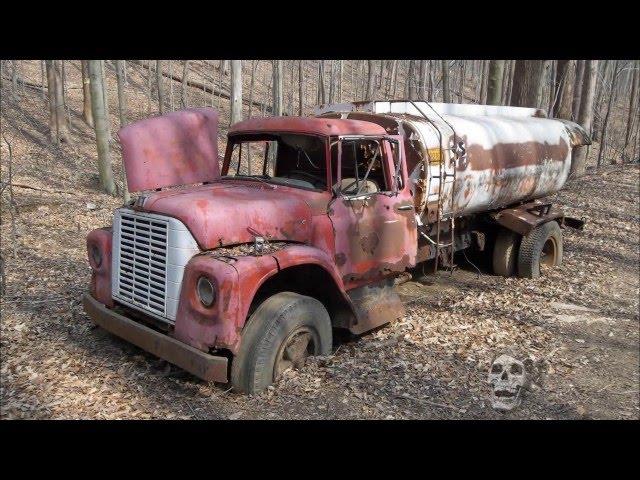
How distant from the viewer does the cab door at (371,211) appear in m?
5.08

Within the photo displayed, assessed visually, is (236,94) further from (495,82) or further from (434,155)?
(434,155)

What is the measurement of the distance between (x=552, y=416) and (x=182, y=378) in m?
3.12

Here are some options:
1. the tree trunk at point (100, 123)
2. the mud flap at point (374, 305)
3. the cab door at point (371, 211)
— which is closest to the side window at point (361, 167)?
the cab door at point (371, 211)

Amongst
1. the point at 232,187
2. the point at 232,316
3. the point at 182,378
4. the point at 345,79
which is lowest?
the point at 182,378

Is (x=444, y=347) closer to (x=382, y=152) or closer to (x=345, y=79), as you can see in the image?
(x=382, y=152)

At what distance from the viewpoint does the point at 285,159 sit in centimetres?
584

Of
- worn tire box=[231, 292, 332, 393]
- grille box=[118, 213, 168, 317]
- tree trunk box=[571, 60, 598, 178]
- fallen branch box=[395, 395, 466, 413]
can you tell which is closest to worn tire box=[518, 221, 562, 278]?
fallen branch box=[395, 395, 466, 413]

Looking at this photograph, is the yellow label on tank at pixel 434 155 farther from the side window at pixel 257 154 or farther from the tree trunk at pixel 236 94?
the tree trunk at pixel 236 94

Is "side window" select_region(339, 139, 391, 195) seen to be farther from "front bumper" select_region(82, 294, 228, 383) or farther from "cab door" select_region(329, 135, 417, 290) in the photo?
"front bumper" select_region(82, 294, 228, 383)

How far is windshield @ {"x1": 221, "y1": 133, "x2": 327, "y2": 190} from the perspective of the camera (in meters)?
5.26

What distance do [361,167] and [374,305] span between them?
1.59 metres

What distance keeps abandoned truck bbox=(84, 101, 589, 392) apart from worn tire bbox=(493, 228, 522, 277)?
37.2 inches

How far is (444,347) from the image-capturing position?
5.39 metres

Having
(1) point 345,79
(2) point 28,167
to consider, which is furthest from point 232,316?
(1) point 345,79
